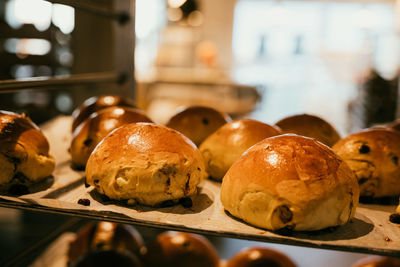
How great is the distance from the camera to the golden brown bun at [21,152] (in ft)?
3.62

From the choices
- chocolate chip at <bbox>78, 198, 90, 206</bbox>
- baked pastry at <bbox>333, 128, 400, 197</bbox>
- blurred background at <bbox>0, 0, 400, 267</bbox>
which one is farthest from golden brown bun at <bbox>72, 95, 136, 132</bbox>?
baked pastry at <bbox>333, 128, 400, 197</bbox>

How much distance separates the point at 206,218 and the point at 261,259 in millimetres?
617

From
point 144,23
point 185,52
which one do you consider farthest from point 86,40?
point 144,23

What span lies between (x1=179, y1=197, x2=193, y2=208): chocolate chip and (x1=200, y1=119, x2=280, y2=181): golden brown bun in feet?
0.87

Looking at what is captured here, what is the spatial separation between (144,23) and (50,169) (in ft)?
32.2

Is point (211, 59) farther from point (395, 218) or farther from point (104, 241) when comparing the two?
point (395, 218)

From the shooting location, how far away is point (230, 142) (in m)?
1.30

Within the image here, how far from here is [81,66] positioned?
11.7 feet

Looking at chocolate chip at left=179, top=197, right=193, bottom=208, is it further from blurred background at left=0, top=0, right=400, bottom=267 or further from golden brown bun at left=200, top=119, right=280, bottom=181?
blurred background at left=0, top=0, right=400, bottom=267

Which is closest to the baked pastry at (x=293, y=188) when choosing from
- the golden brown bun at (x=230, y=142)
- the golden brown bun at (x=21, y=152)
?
the golden brown bun at (x=230, y=142)

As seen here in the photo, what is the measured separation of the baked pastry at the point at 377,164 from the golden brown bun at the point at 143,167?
51 centimetres

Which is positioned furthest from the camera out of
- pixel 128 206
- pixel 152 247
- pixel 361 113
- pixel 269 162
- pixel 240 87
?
pixel 240 87

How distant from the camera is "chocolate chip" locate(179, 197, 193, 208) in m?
1.07

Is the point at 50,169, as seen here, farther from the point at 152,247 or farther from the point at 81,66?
the point at 81,66
